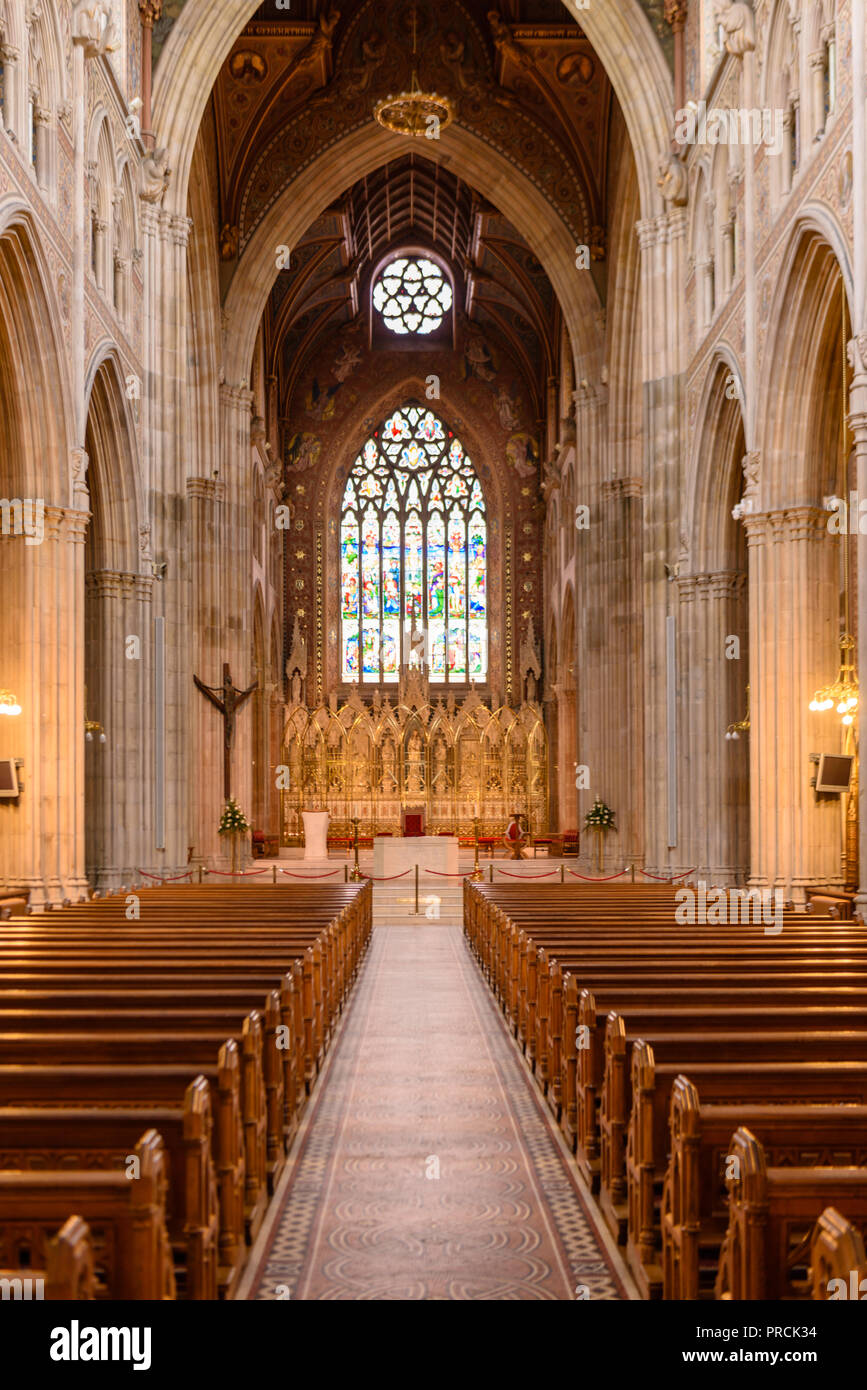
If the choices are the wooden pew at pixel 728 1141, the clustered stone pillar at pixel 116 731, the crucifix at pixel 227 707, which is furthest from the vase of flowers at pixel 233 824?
the wooden pew at pixel 728 1141

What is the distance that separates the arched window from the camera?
39.1 m

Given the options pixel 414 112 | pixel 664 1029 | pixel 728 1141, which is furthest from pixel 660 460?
pixel 728 1141

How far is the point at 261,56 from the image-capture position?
2594 cm

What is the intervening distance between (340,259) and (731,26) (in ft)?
70.7

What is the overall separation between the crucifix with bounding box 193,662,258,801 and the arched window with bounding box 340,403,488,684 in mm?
13197

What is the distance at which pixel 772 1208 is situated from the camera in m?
3.38

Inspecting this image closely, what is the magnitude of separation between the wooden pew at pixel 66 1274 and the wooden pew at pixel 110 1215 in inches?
15.4

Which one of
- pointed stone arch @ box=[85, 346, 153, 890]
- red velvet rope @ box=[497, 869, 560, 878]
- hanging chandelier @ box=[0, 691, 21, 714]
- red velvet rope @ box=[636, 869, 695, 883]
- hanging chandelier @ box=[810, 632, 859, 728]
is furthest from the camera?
red velvet rope @ box=[497, 869, 560, 878]

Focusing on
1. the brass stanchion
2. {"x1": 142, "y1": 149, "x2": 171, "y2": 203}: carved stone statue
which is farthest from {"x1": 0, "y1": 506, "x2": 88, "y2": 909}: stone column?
the brass stanchion

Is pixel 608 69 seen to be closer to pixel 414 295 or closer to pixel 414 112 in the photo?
pixel 414 112

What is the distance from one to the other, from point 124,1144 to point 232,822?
64.7 feet

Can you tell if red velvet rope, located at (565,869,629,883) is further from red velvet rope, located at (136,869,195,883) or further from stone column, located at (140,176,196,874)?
stone column, located at (140,176,196,874)

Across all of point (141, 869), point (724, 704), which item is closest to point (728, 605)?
point (724, 704)
